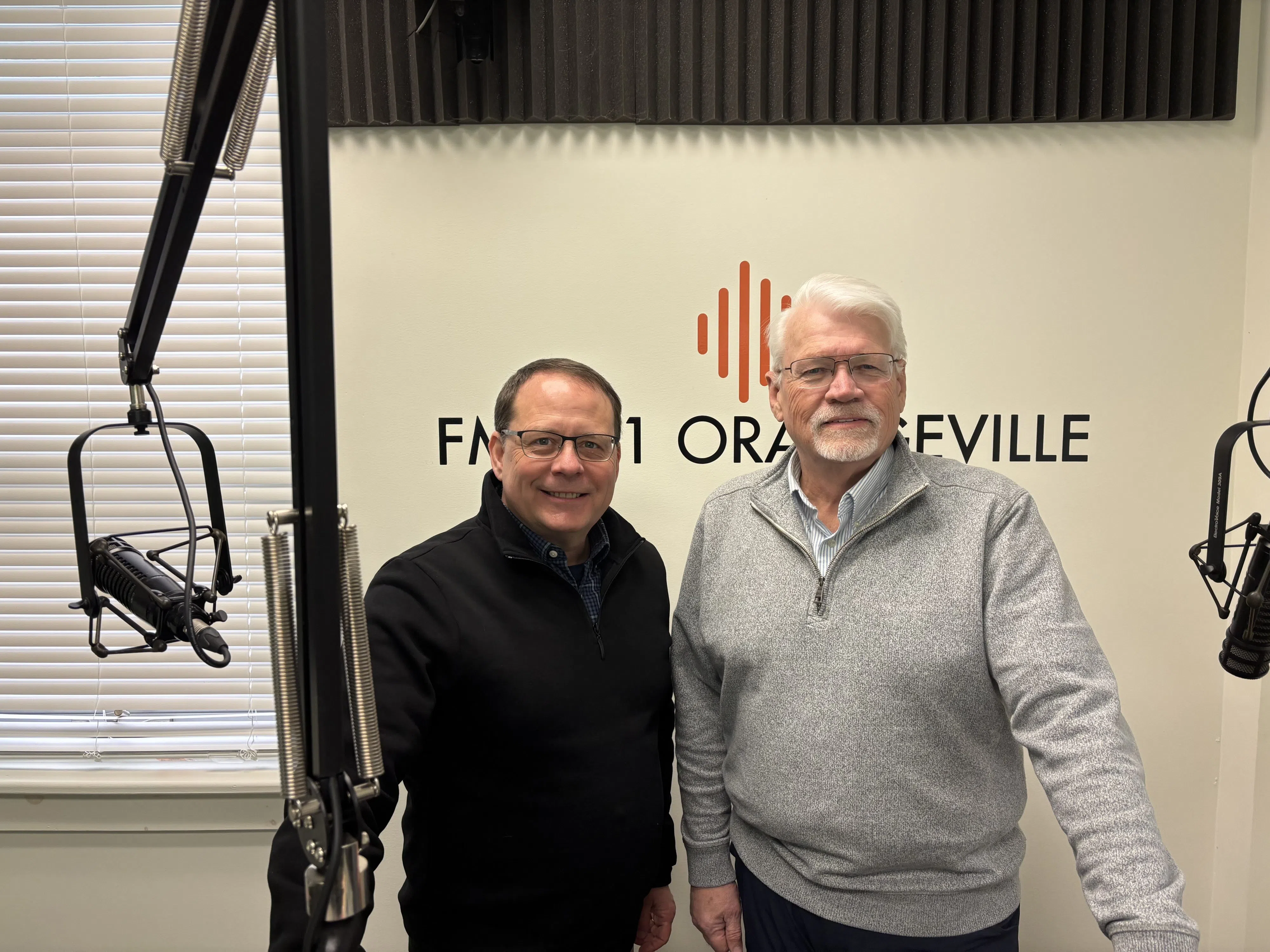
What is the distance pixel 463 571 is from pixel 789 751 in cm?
66

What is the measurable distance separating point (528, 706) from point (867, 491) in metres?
0.72

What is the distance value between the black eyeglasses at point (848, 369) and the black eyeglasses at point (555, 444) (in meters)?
0.39

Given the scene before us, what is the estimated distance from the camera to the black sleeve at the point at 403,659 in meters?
1.24

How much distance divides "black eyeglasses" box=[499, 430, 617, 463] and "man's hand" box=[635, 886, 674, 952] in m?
0.93

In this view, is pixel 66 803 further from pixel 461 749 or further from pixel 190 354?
pixel 461 749

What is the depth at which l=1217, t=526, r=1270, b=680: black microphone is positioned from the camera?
1.25 meters

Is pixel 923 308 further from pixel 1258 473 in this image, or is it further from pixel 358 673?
pixel 358 673

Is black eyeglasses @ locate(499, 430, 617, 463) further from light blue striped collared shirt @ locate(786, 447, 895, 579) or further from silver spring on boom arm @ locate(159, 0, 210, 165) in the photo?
silver spring on boom arm @ locate(159, 0, 210, 165)

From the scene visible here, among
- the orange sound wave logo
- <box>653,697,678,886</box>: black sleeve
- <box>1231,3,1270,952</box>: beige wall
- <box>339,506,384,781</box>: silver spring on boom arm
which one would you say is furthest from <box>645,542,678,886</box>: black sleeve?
<box>1231,3,1270,952</box>: beige wall

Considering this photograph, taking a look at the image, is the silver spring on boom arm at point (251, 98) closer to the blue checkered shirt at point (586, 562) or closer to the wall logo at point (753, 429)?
the blue checkered shirt at point (586, 562)

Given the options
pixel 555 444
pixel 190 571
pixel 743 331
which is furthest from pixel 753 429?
pixel 190 571

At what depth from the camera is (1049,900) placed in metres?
2.27

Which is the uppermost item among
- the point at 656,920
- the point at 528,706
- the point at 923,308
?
the point at 923,308

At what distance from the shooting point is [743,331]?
2.16 metres
